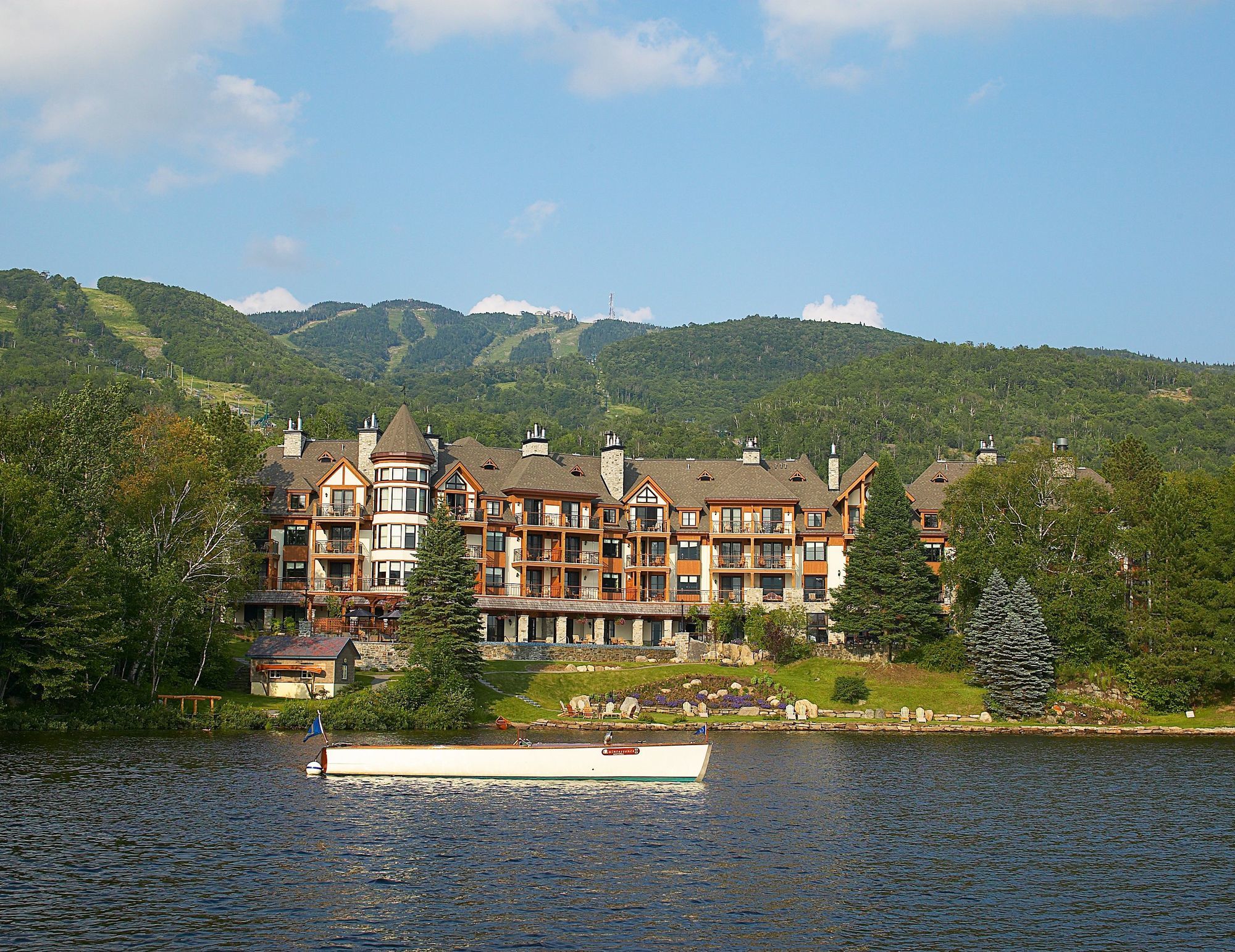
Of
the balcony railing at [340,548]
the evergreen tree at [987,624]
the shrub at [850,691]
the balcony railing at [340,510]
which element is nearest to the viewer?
the shrub at [850,691]

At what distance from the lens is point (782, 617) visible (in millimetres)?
85188

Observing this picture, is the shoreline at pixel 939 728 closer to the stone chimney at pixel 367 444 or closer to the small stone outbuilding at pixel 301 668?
the small stone outbuilding at pixel 301 668

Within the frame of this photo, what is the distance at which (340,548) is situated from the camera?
9194 centimetres

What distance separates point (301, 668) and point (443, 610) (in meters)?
9.68

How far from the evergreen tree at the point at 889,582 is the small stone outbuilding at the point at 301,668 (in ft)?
118

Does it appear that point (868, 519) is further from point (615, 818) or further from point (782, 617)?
point (615, 818)

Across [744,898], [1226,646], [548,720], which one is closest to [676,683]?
[548,720]

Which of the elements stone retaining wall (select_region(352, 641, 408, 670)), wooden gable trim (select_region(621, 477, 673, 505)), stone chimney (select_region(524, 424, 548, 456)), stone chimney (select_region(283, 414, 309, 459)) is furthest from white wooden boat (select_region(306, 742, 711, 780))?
stone chimney (select_region(283, 414, 309, 459))

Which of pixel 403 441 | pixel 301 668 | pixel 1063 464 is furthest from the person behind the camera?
pixel 403 441

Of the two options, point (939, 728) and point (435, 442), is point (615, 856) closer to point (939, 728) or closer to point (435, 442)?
point (939, 728)

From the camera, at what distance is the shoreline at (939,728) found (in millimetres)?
68938

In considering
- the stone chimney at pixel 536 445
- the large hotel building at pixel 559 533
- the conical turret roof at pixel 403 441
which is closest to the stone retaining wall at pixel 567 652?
the large hotel building at pixel 559 533

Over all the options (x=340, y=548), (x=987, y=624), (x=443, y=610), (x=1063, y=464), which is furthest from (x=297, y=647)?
(x=1063, y=464)

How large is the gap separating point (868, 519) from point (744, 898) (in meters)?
58.1
